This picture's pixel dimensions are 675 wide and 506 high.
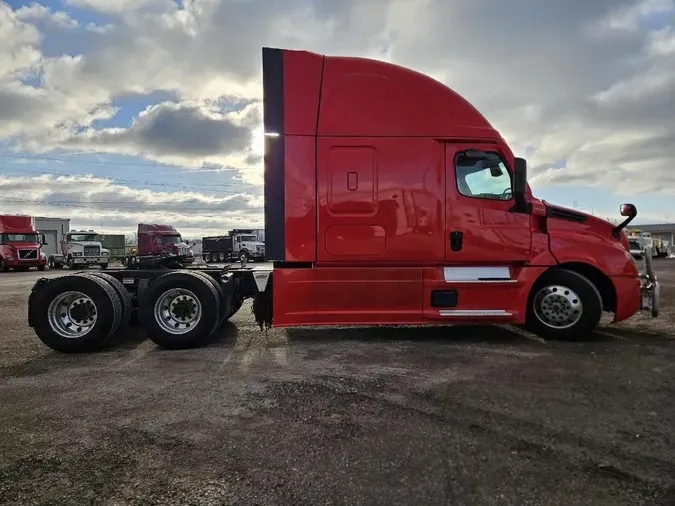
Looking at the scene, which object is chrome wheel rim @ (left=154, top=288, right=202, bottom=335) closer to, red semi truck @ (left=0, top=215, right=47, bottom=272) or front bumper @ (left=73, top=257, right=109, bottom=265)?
red semi truck @ (left=0, top=215, right=47, bottom=272)

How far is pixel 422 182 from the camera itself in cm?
659

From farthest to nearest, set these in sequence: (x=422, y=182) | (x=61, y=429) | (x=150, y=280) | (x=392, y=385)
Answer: (x=150, y=280), (x=422, y=182), (x=392, y=385), (x=61, y=429)

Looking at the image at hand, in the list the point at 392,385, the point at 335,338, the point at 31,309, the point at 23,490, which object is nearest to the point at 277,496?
the point at 23,490

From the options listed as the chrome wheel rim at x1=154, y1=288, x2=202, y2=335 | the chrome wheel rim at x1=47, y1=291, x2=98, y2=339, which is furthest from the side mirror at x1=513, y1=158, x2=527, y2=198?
the chrome wheel rim at x1=47, y1=291, x2=98, y2=339

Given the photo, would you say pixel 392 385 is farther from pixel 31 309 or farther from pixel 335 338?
pixel 31 309

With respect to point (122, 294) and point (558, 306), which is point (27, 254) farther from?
point (558, 306)

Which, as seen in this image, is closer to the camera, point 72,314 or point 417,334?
point 72,314

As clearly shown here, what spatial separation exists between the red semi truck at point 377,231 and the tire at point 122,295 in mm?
184

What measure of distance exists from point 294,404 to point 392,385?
41.8 inches

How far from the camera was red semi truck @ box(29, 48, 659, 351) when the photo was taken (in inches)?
259

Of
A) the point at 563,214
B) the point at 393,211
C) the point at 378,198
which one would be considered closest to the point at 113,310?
the point at 378,198

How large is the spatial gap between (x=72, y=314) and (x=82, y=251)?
30669 millimetres

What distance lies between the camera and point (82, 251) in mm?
33969

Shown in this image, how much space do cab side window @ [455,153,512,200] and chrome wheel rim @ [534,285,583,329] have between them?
146 centimetres
